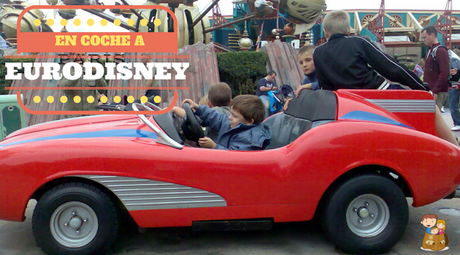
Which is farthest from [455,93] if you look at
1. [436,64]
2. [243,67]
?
[243,67]

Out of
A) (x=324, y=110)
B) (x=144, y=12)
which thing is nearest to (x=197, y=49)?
(x=144, y=12)

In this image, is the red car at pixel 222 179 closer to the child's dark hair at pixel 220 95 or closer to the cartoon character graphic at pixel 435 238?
the cartoon character graphic at pixel 435 238

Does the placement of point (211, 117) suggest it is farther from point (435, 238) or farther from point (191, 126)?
point (435, 238)

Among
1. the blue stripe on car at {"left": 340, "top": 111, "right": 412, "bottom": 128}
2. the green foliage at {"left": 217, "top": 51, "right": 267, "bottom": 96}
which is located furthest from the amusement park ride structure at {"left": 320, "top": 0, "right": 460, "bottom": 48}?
the blue stripe on car at {"left": 340, "top": 111, "right": 412, "bottom": 128}

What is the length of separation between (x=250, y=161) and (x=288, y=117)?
952 millimetres

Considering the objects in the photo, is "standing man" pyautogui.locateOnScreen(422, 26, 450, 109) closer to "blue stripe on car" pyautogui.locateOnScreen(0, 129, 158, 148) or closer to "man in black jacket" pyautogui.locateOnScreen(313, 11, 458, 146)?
"man in black jacket" pyautogui.locateOnScreen(313, 11, 458, 146)

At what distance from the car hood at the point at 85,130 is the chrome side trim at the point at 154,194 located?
0.34 m

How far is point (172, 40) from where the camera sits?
278cm

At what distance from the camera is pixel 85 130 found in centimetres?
262

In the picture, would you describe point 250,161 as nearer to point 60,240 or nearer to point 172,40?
point 172,40

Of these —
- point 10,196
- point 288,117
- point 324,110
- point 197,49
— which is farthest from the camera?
point 197,49

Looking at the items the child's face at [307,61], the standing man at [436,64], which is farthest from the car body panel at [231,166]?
the standing man at [436,64]

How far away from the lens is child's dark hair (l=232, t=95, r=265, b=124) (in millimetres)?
2752

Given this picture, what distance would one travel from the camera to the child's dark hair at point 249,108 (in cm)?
275
